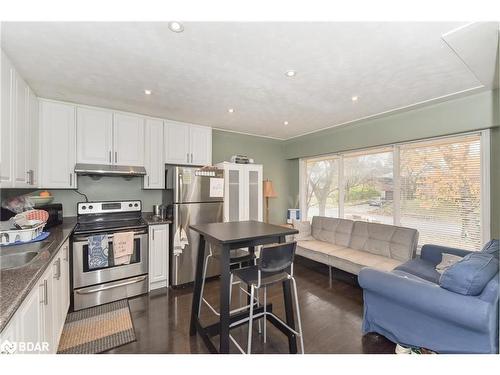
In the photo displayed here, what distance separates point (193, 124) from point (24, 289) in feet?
9.53

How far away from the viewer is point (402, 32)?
146 cm

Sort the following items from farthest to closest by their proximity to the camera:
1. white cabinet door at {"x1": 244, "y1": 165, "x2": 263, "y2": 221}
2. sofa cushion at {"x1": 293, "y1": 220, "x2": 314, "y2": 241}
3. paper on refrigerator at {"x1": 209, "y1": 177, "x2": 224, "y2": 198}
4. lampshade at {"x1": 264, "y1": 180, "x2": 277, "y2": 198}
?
lampshade at {"x1": 264, "y1": 180, "x2": 277, "y2": 198} → sofa cushion at {"x1": 293, "y1": 220, "x2": 314, "y2": 241} → white cabinet door at {"x1": 244, "y1": 165, "x2": 263, "y2": 221} → paper on refrigerator at {"x1": 209, "y1": 177, "x2": 224, "y2": 198}

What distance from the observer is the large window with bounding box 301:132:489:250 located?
267 cm

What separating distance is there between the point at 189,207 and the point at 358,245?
8.74 feet

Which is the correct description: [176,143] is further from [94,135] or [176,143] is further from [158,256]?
[158,256]

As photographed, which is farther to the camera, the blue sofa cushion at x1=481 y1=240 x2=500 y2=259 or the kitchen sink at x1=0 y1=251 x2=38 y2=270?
the blue sofa cushion at x1=481 y1=240 x2=500 y2=259

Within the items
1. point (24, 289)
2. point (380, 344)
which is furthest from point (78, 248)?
point (380, 344)

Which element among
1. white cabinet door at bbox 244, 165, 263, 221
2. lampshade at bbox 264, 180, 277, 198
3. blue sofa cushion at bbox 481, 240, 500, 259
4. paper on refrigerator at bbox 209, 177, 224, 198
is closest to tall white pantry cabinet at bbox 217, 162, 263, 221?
white cabinet door at bbox 244, 165, 263, 221

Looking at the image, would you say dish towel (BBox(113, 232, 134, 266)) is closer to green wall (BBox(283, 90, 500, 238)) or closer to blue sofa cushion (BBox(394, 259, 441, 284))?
blue sofa cushion (BBox(394, 259, 441, 284))

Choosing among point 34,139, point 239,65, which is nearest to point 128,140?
point 34,139

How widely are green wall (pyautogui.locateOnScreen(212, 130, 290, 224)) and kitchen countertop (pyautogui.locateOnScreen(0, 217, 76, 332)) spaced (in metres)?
2.73

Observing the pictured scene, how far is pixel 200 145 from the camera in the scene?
358cm

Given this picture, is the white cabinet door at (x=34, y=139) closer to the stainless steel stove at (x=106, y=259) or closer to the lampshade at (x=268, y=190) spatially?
the stainless steel stove at (x=106, y=259)
